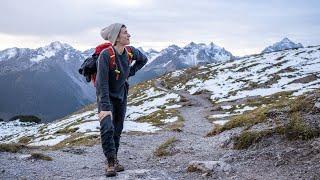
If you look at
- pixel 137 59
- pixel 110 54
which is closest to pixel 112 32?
pixel 110 54

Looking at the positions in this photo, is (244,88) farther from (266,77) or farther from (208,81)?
(208,81)

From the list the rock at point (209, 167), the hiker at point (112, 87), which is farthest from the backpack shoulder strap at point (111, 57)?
the rock at point (209, 167)

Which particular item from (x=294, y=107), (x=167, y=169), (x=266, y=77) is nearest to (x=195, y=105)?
(x=266, y=77)

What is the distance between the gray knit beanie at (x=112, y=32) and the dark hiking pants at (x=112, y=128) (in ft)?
4.50

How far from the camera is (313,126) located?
1284cm

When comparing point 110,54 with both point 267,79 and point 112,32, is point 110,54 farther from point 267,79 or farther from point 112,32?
point 267,79

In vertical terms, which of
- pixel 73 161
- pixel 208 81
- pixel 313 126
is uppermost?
pixel 313 126

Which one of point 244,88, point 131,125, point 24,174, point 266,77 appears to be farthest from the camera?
point 266,77

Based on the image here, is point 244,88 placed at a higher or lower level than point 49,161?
lower

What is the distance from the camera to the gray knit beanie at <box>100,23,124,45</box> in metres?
10.4

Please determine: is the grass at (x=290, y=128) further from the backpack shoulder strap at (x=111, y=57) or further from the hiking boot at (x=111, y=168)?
the backpack shoulder strap at (x=111, y=57)

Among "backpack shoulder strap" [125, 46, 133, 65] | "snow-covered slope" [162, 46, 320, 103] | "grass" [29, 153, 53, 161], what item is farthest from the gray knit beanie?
"snow-covered slope" [162, 46, 320, 103]

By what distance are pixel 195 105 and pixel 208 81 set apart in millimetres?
30438

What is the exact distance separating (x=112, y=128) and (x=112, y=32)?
210cm
